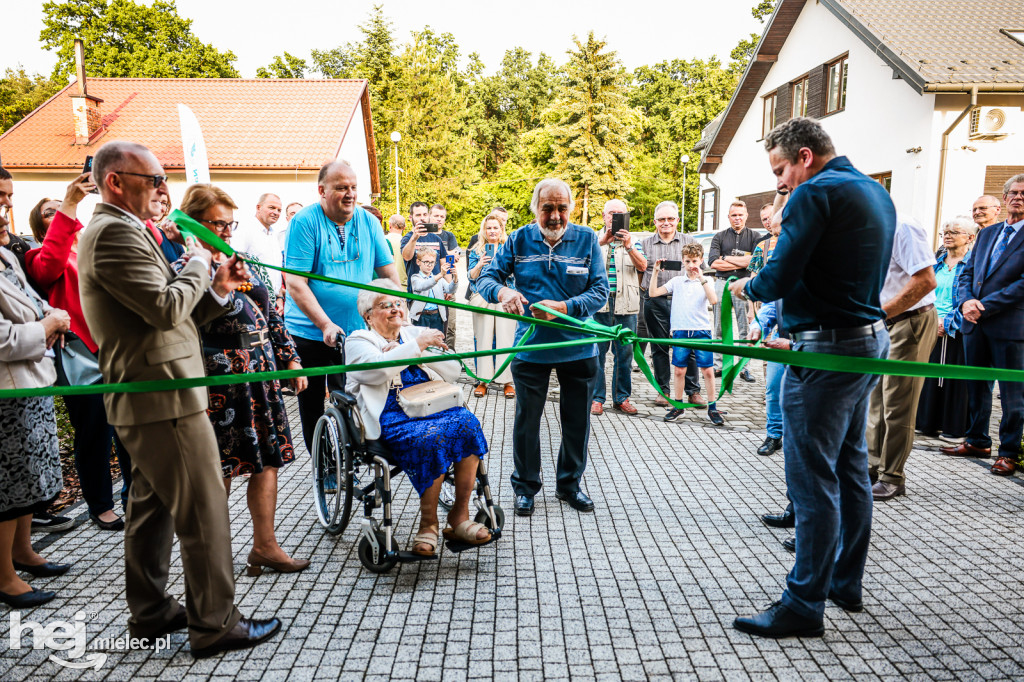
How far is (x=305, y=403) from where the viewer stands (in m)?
4.71

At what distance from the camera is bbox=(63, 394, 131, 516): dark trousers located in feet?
14.6

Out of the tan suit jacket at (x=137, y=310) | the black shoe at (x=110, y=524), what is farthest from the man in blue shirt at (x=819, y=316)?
the black shoe at (x=110, y=524)

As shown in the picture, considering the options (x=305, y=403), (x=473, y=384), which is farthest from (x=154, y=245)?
(x=473, y=384)

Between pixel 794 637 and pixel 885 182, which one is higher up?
pixel 885 182

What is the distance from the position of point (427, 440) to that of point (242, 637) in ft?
4.18

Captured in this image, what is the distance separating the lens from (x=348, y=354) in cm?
402

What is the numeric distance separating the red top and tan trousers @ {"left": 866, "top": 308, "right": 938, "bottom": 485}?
5315 mm

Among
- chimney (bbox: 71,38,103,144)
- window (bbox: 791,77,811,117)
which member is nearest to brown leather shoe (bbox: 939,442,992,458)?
window (bbox: 791,77,811,117)

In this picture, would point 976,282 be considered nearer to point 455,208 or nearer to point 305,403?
point 305,403

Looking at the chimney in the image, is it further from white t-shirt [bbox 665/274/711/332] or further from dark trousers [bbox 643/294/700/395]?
white t-shirt [bbox 665/274/711/332]

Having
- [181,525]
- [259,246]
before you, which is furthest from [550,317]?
[259,246]

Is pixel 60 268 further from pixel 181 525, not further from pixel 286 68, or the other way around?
pixel 286 68

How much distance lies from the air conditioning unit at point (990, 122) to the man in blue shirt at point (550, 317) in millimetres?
13690

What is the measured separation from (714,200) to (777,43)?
6.64m
